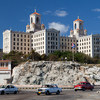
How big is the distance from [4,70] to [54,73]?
16552 mm

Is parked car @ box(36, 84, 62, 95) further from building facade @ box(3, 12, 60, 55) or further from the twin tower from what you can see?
the twin tower

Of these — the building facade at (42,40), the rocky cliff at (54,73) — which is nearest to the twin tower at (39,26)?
the building facade at (42,40)

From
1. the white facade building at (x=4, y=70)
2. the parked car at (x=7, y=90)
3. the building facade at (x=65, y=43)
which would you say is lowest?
the parked car at (x=7, y=90)

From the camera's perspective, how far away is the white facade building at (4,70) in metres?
80.9

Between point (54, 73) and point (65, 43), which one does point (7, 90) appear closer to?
point (54, 73)

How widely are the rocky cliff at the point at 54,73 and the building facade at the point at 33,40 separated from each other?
41.9m

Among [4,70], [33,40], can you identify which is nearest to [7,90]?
[4,70]

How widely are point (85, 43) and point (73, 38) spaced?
8.95 m

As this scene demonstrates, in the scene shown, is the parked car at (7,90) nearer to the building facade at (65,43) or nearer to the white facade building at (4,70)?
the white facade building at (4,70)

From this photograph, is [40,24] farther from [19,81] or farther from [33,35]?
[19,81]

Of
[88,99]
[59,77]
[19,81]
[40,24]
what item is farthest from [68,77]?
[40,24]

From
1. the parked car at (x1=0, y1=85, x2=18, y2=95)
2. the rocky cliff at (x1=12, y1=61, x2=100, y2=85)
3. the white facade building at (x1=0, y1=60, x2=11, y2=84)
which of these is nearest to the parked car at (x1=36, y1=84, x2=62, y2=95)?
the parked car at (x1=0, y1=85, x2=18, y2=95)

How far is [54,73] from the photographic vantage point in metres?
84.1

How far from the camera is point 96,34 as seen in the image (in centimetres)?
14188
